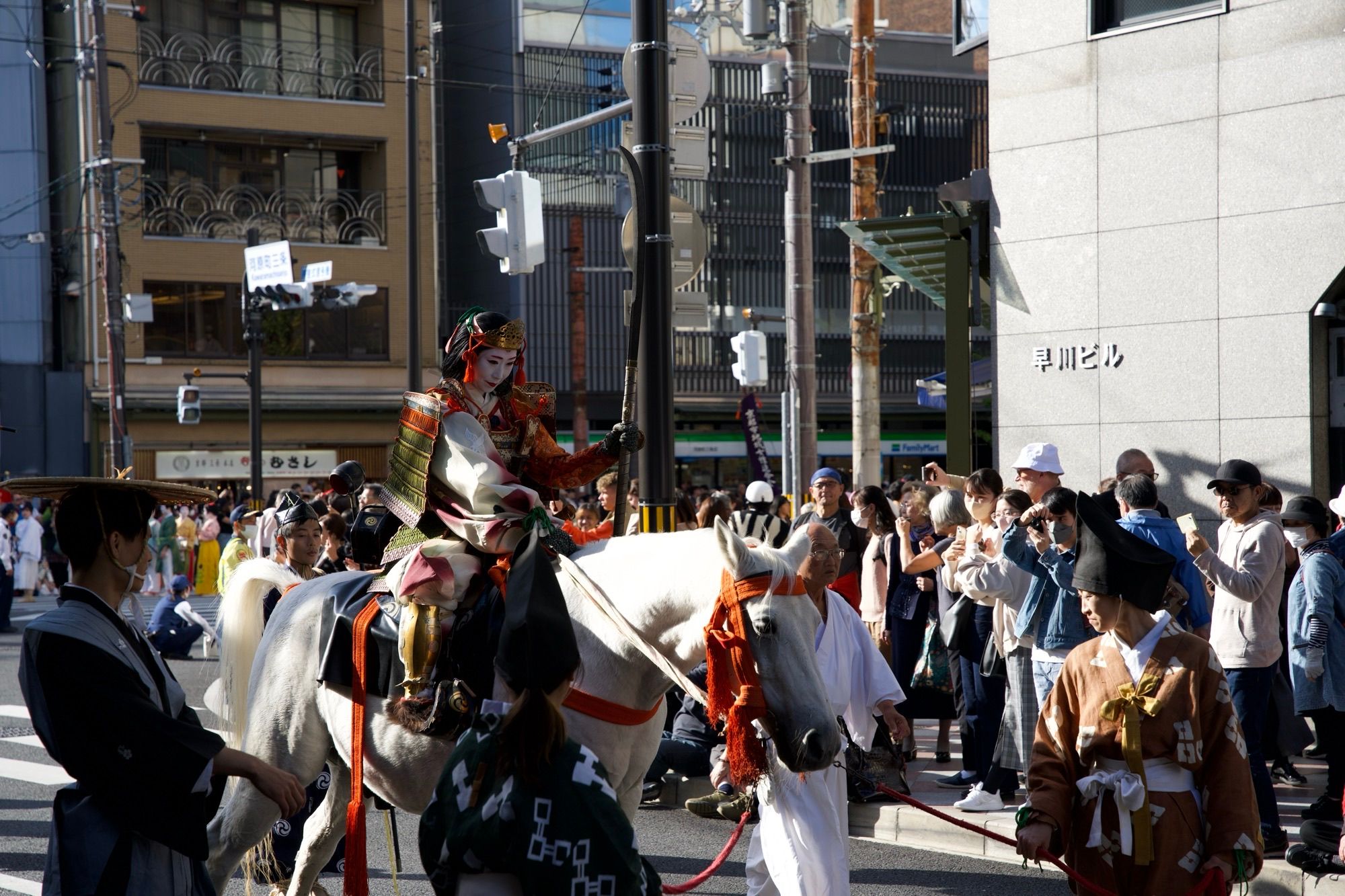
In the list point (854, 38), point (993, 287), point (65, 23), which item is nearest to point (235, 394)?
Answer: point (65, 23)

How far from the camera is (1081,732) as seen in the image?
14.4 feet

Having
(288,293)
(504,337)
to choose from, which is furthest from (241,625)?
(288,293)

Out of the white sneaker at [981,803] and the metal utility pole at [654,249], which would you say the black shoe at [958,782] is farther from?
the metal utility pole at [654,249]

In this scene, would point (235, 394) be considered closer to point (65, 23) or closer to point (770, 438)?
point (65, 23)

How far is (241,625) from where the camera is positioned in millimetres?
6461

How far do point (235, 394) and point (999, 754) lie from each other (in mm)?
29992

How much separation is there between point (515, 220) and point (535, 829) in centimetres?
1133

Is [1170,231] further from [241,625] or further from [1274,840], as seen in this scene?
[241,625]

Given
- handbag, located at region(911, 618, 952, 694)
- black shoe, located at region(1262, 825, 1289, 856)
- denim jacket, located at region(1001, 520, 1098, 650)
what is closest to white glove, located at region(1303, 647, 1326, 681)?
black shoe, located at region(1262, 825, 1289, 856)

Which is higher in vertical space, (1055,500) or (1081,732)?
(1055,500)

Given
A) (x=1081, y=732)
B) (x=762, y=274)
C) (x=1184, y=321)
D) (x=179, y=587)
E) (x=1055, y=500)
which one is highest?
(x=762, y=274)

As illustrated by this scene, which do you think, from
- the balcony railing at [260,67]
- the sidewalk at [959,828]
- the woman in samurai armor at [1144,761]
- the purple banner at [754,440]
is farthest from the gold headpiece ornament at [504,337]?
the balcony railing at [260,67]

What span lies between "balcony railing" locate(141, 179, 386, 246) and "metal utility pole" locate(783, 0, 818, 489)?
22.1m

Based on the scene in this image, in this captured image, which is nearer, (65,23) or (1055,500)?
(1055,500)
